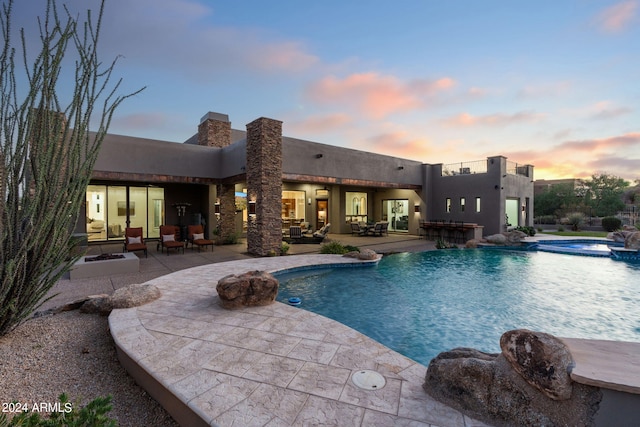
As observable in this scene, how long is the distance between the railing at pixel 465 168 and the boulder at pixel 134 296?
17462 millimetres

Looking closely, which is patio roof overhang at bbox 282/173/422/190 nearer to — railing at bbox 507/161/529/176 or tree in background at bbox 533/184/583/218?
railing at bbox 507/161/529/176

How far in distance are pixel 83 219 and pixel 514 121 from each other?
2106 centimetres

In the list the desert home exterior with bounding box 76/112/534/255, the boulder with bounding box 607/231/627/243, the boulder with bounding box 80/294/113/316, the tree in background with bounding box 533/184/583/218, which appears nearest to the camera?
the boulder with bounding box 80/294/113/316

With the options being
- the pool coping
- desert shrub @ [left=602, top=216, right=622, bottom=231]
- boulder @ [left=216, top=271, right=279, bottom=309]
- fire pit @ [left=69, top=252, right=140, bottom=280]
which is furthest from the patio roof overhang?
desert shrub @ [left=602, top=216, right=622, bottom=231]

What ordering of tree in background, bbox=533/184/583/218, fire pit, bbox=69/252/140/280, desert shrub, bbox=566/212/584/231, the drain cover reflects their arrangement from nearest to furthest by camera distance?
the drain cover, fire pit, bbox=69/252/140/280, desert shrub, bbox=566/212/584/231, tree in background, bbox=533/184/583/218

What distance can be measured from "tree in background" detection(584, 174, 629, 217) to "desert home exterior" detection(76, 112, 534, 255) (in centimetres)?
1715

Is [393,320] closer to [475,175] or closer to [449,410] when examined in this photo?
[449,410]

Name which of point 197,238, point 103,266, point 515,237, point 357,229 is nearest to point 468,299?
point 103,266

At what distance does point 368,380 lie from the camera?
2816mm

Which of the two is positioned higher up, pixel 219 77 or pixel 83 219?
pixel 219 77

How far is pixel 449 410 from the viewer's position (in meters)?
2.40

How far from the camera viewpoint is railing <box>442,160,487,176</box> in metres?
17.1

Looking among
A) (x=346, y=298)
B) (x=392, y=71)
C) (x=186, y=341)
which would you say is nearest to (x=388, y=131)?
(x=392, y=71)

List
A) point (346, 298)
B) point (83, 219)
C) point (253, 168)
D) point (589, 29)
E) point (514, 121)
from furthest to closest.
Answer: point (514, 121), point (83, 219), point (253, 168), point (589, 29), point (346, 298)
